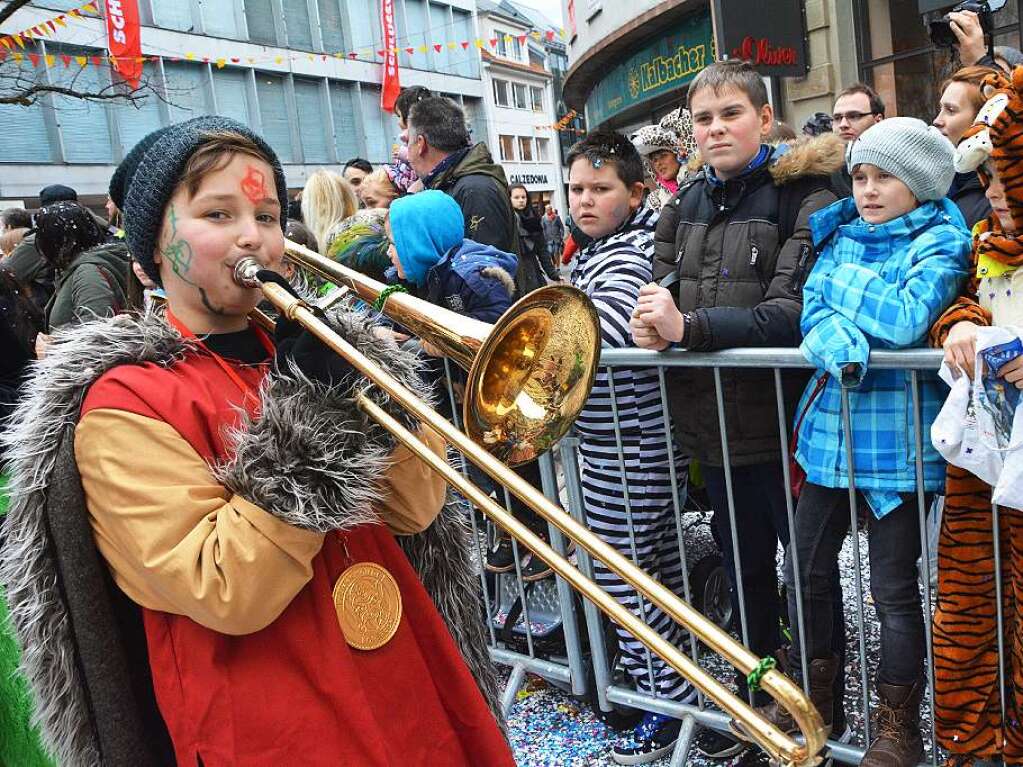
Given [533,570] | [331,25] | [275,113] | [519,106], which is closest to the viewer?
[533,570]

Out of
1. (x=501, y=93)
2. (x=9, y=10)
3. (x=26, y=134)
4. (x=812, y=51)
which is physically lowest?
(x=812, y=51)

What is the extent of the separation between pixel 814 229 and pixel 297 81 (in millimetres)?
27220

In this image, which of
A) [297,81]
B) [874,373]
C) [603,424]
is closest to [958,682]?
[874,373]

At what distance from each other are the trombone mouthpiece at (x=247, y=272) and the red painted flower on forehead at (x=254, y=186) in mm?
131

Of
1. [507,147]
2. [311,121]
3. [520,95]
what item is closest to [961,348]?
[311,121]

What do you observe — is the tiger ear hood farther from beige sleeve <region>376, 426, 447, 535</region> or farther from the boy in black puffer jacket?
beige sleeve <region>376, 426, 447, 535</region>

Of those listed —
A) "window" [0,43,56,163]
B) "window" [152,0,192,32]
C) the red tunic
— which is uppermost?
"window" [152,0,192,32]

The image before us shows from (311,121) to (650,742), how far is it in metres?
27.2

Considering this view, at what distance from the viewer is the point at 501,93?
44.4 metres

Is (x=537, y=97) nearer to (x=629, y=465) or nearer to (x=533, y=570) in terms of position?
(x=533, y=570)

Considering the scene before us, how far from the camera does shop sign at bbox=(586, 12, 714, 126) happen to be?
A: 1250 centimetres

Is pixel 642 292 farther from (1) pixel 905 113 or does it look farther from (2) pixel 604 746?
(1) pixel 905 113

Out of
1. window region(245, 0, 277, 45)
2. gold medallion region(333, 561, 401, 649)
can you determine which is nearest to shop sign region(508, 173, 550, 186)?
window region(245, 0, 277, 45)

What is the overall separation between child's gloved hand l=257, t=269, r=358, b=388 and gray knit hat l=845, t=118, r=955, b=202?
1703 mm
